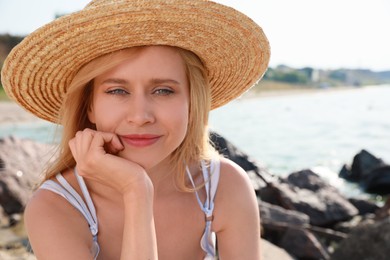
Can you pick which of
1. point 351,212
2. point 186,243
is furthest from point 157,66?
point 351,212

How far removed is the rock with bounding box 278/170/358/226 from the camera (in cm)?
664

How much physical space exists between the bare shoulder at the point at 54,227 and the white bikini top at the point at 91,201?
4 cm

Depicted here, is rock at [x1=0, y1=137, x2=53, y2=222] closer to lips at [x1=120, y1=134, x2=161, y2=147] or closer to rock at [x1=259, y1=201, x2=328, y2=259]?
rock at [x1=259, y1=201, x2=328, y2=259]

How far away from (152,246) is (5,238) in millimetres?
3650

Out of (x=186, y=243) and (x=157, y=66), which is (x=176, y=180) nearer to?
(x=186, y=243)

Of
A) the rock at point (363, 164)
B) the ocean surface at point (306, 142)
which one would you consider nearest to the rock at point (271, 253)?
the ocean surface at point (306, 142)

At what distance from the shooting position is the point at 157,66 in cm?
204

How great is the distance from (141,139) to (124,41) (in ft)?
1.42

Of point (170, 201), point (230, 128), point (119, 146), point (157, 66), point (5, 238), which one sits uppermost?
point (157, 66)

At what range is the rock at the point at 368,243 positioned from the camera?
401 centimetres

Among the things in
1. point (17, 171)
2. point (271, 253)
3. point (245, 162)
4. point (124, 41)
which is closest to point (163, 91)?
point (124, 41)

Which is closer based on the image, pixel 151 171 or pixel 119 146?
pixel 119 146

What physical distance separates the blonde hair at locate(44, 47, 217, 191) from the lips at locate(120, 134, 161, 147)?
321mm

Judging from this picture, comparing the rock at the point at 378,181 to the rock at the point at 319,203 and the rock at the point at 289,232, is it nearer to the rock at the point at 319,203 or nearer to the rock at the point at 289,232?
the rock at the point at 319,203
